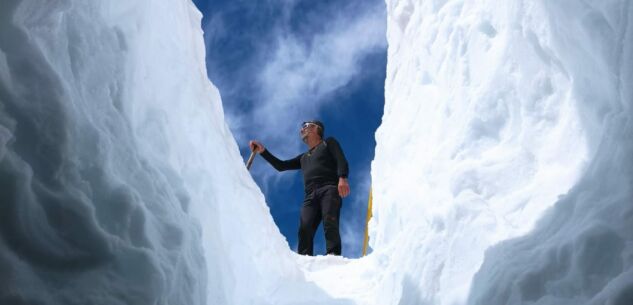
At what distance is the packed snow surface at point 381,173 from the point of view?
1.98 metres

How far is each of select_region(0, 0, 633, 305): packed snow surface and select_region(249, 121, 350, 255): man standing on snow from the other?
0.80 metres

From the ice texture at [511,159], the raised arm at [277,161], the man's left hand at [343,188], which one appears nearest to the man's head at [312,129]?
the raised arm at [277,161]

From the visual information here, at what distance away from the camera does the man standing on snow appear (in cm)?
562

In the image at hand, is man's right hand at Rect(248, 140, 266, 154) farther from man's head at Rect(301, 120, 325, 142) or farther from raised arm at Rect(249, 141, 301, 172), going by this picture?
man's head at Rect(301, 120, 325, 142)

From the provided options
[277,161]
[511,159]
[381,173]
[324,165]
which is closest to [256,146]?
[277,161]

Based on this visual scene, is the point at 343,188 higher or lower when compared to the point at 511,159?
higher

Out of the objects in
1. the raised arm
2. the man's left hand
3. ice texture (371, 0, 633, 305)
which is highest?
the raised arm

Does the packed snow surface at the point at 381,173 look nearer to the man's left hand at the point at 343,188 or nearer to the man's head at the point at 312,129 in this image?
the man's left hand at the point at 343,188

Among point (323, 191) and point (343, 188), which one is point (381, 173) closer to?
point (343, 188)

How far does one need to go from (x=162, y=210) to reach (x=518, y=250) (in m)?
1.49

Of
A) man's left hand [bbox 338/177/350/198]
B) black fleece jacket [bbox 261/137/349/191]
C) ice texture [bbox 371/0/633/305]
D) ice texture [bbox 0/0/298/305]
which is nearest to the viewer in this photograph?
ice texture [bbox 0/0/298/305]

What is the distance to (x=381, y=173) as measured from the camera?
490 centimetres

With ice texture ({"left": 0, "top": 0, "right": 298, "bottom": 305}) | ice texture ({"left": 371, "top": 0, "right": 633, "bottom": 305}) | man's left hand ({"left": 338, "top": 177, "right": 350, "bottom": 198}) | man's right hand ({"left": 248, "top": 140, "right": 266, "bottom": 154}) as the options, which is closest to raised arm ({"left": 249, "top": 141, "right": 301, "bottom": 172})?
man's right hand ({"left": 248, "top": 140, "right": 266, "bottom": 154})

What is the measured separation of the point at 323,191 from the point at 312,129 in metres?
0.86
